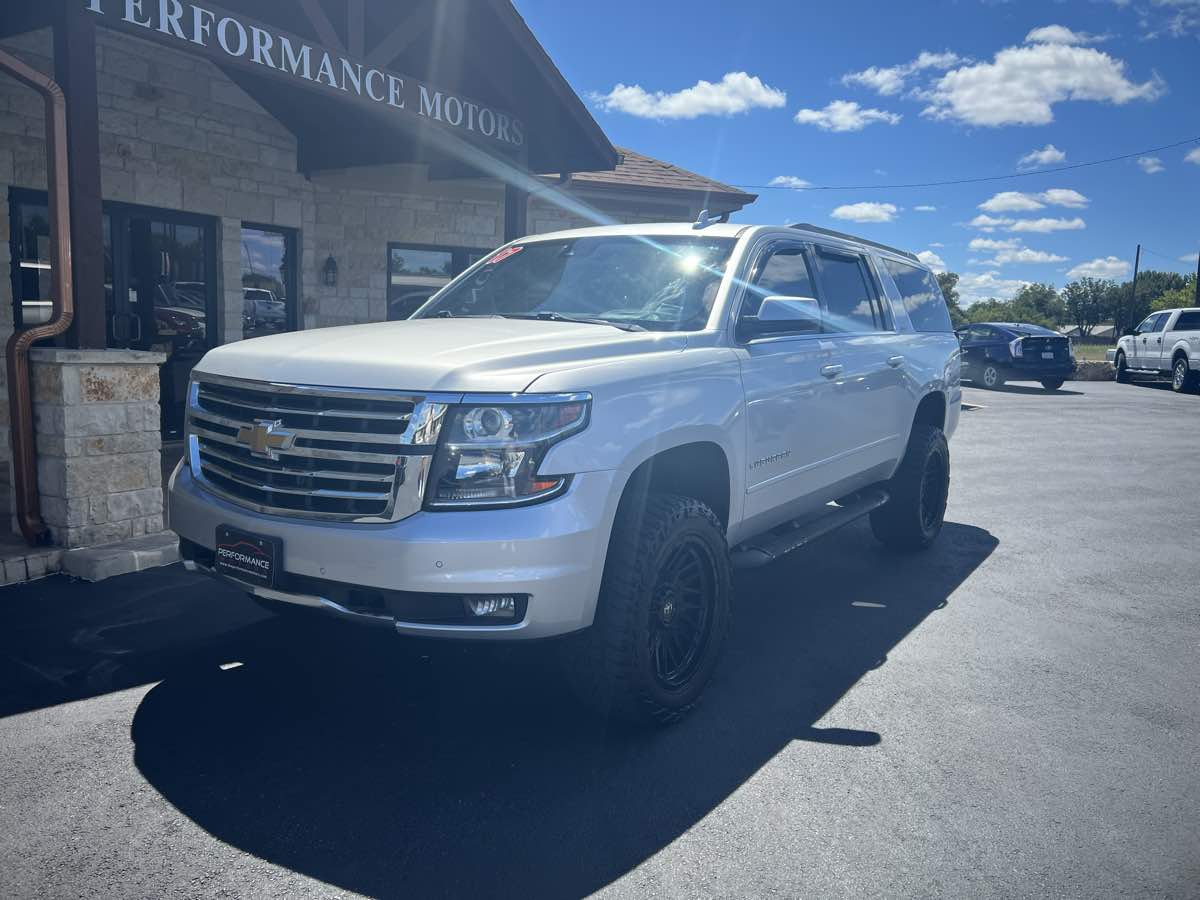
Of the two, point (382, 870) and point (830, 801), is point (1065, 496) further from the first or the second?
point (382, 870)

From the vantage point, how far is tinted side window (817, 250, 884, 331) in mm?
5477

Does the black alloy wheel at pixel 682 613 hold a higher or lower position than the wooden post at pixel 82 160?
lower

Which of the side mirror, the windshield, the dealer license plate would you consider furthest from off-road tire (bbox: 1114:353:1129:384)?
the dealer license plate

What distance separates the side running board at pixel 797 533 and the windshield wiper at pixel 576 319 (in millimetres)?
1164

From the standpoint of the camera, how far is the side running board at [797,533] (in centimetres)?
448

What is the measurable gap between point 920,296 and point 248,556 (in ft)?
17.6

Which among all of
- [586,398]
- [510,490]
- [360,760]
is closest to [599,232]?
[586,398]

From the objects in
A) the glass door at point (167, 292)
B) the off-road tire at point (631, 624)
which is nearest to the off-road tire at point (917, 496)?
the off-road tire at point (631, 624)

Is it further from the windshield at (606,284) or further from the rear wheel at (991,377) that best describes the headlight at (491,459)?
the rear wheel at (991,377)

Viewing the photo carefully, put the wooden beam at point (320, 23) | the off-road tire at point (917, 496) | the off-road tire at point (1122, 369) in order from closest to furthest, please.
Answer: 1. the off-road tire at point (917, 496)
2. the wooden beam at point (320, 23)
3. the off-road tire at point (1122, 369)

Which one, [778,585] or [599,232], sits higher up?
[599,232]

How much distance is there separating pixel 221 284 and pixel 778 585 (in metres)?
7.67

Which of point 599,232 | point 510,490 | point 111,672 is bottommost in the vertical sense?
point 111,672

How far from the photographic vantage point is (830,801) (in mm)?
3270
